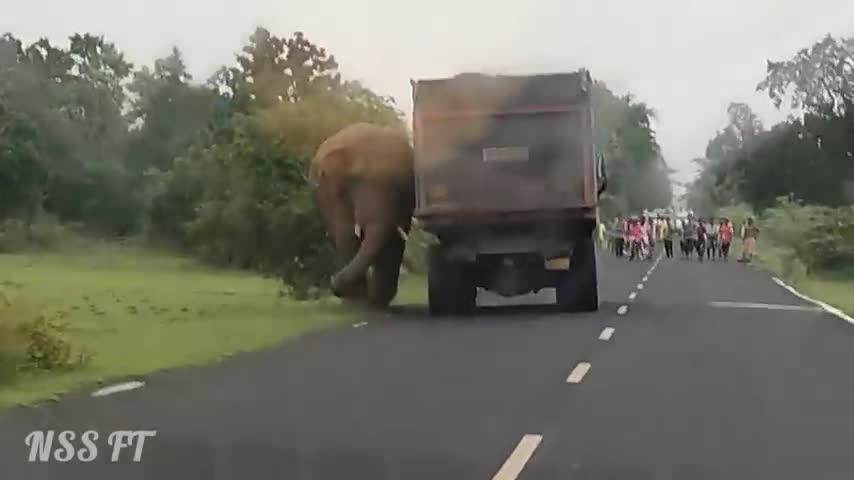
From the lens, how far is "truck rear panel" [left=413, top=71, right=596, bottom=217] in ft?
78.3

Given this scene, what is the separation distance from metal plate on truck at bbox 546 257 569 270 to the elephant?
3.31 meters

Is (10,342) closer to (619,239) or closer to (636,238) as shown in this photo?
(636,238)

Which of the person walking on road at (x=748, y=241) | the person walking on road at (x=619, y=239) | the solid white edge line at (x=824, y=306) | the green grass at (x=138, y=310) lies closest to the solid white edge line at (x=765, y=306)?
the solid white edge line at (x=824, y=306)

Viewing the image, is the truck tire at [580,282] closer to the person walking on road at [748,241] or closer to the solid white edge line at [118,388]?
the solid white edge line at [118,388]

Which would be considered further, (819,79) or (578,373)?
(819,79)

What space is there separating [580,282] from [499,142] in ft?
9.35

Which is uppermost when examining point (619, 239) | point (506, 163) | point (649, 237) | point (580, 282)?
point (506, 163)

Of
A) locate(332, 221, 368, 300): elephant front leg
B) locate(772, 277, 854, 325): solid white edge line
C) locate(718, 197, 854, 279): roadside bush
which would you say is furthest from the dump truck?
locate(718, 197, 854, 279): roadside bush

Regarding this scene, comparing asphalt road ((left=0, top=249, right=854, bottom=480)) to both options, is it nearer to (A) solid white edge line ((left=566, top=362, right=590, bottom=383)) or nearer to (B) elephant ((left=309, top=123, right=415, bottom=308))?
(A) solid white edge line ((left=566, top=362, right=590, bottom=383))

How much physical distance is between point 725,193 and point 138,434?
101 meters

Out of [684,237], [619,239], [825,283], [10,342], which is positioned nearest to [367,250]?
[10,342]

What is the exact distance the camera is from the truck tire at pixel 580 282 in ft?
81.3

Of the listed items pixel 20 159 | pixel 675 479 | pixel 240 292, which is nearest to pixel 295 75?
pixel 240 292

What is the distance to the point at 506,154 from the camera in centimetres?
2397
